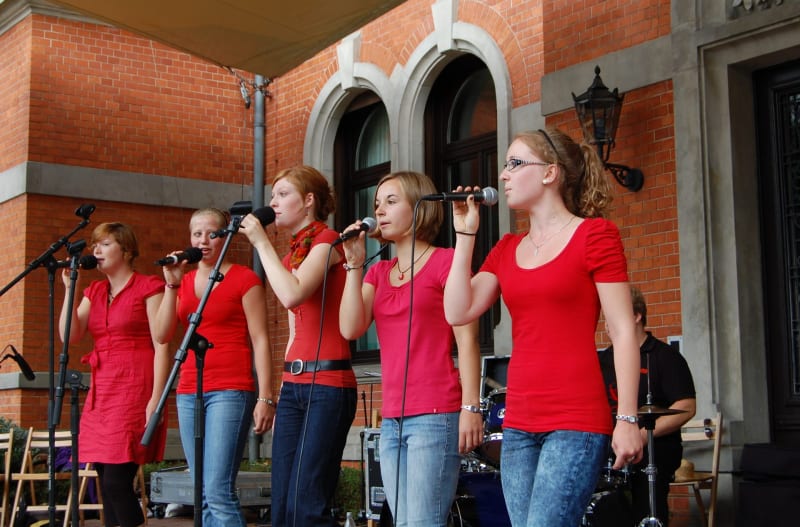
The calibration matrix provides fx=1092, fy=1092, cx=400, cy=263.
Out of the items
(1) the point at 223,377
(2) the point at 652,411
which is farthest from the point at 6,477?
(2) the point at 652,411

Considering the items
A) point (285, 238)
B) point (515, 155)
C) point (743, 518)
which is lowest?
point (743, 518)

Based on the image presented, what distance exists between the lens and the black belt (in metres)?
4.33

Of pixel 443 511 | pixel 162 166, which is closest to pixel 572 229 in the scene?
pixel 443 511

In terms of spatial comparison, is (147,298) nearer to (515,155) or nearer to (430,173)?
(515,155)

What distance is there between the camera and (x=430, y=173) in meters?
10.6

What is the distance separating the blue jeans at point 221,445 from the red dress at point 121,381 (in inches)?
23.6

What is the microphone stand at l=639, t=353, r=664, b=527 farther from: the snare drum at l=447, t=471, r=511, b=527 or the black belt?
the black belt

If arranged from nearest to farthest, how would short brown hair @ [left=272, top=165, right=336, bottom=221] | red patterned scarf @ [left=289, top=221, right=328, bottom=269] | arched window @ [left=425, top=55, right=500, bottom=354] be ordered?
red patterned scarf @ [left=289, top=221, right=328, bottom=269] → short brown hair @ [left=272, top=165, right=336, bottom=221] → arched window @ [left=425, top=55, right=500, bottom=354]

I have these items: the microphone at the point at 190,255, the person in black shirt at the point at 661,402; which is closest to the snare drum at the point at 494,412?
the person in black shirt at the point at 661,402

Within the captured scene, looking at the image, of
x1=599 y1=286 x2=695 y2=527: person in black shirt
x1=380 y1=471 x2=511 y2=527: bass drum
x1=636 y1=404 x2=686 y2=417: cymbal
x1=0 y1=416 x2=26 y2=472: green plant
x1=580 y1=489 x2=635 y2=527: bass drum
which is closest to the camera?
x1=636 y1=404 x2=686 y2=417: cymbal

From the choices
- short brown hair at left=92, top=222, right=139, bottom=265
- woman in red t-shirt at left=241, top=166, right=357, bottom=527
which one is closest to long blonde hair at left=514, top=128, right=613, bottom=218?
woman in red t-shirt at left=241, top=166, right=357, bottom=527

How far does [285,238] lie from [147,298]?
5991 millimetres

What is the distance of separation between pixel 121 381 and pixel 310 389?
1.72m

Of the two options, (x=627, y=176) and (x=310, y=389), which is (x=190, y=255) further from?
(x=627, y=176)
